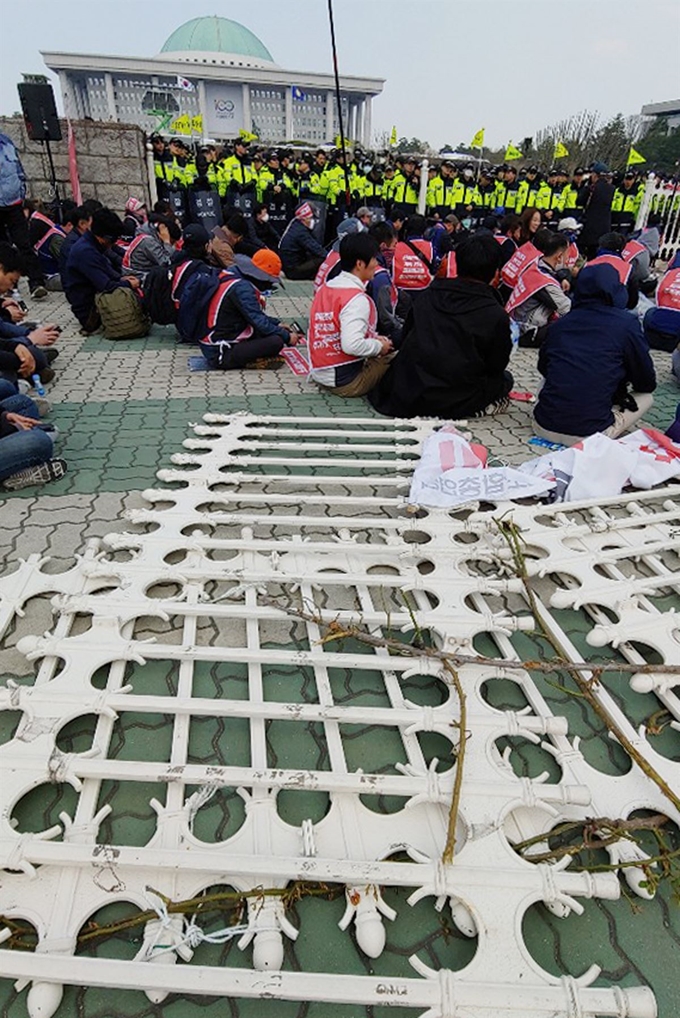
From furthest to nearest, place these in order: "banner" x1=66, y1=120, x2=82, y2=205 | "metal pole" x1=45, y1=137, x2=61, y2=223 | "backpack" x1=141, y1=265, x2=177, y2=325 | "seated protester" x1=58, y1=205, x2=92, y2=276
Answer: "banner" x1=66, y1=120, x2=82, y2=205, "metal pole" x1=45, y1=137, x2=61, y2=223, "seated protester" x1=58, y1=205, x2=92, y2=276, "backpack" x1=141, y1=265, x2=177, y2=325

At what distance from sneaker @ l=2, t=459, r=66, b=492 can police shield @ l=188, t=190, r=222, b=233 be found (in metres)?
8.76

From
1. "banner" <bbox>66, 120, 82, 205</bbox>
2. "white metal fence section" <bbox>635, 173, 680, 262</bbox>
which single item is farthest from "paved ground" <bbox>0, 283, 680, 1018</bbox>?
"white metal fence section" <bbox>635, 173, 680, 262</bbox>

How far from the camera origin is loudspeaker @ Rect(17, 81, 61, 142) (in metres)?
8.30

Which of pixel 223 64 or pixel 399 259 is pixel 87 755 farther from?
pixel 223 64

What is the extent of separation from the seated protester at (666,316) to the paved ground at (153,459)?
215mm

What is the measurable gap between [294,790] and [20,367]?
3540 mm

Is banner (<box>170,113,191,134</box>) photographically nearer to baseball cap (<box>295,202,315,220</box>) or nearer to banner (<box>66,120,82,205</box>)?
banner (<box>66,120,82,205</box>)

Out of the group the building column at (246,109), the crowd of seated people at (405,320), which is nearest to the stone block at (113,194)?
the crowd of seated people at (405,320)

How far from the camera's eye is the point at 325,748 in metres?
1.82

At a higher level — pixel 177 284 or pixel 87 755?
pixel 177 284

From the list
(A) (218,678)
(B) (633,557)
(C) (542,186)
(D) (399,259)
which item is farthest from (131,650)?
(C) (542,186)

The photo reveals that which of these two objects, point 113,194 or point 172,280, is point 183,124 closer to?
point 113,194

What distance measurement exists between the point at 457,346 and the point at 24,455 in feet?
8.36

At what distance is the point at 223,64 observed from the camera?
4428 cm
